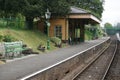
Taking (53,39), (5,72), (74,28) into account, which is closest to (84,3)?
(74,28)

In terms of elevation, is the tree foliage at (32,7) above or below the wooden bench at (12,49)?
above

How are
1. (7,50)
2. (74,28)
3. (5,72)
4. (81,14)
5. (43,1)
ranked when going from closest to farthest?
1. (5,72)
2. (7,50)
3. (43,1)
4. (81,14)
5. (74,28)

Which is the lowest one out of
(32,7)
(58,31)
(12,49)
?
(12,49)

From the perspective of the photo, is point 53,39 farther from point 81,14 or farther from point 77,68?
point 77,68

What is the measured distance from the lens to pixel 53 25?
4831cm

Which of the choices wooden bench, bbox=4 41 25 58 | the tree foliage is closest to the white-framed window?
the tree foliage

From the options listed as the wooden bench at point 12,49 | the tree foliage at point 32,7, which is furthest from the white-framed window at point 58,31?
the wooden bench at point 12,49

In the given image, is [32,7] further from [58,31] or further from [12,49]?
[12,49]

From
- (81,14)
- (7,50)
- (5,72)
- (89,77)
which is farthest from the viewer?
(81,14)

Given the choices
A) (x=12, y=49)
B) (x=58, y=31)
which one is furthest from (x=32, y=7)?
(x=12, y=49)

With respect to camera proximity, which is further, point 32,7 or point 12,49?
point 32,7

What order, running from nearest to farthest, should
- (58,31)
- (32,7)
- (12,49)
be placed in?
(12,49), (32,7), (58,31)

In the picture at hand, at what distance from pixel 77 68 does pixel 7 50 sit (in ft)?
15.1

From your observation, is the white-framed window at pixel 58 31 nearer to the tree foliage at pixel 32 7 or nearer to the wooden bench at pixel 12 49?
the tree foliage at pixel 32 7
